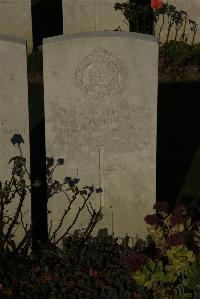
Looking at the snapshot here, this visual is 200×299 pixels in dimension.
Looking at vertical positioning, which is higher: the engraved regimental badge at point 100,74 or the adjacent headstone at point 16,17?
the adjacent headstone at point 16,17

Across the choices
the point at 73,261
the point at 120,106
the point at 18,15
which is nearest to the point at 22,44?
the point at 120,106

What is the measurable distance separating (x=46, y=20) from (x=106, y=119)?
369 inches

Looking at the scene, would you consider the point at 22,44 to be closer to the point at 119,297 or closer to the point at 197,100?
the point at 119,297

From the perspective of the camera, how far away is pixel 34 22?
14.3 meters

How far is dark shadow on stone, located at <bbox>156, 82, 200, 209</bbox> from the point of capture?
7234 mm

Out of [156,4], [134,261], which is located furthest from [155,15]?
[134,261]

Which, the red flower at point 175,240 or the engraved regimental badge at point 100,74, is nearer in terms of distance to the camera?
the red flower at point 175,240

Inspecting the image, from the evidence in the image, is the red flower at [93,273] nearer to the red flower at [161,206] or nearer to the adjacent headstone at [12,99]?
the red flower at [161,206]

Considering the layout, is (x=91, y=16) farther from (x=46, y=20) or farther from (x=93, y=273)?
(x=93, y=273)

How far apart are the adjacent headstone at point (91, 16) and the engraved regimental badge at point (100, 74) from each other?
628 cm

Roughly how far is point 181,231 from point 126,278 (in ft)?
1.94

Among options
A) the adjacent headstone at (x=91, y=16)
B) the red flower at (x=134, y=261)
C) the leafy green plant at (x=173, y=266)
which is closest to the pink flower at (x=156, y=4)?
the adjacent headstone at (x=91, y=16)

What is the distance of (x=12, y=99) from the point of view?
17.2 ft

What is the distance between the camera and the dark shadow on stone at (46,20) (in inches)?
526
